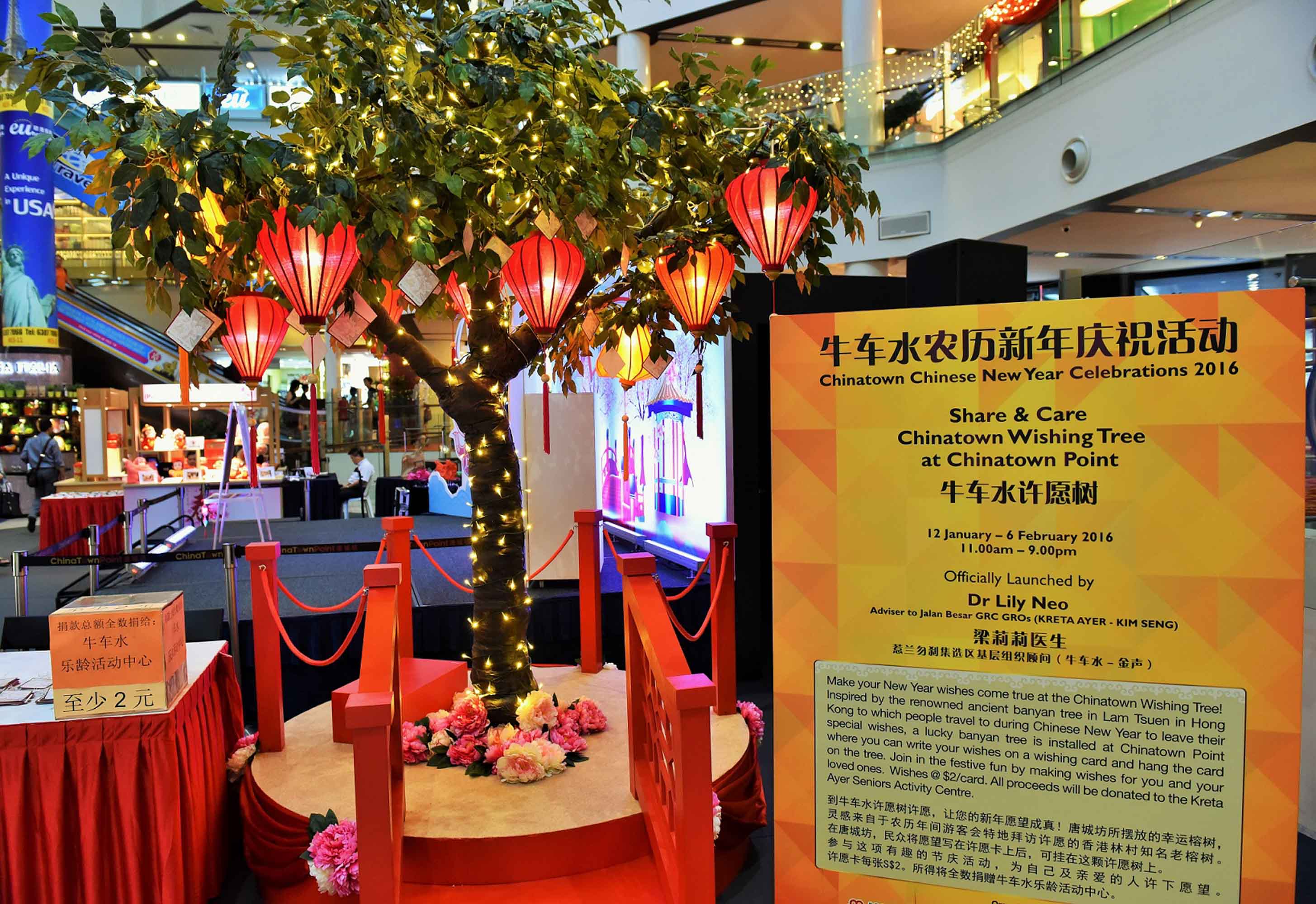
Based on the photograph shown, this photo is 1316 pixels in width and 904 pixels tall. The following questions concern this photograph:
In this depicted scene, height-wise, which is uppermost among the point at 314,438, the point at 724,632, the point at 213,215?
the point at 213,215

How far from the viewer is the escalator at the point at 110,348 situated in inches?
717

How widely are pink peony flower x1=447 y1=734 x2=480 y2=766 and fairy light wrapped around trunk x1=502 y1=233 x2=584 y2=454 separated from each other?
6.21 ft

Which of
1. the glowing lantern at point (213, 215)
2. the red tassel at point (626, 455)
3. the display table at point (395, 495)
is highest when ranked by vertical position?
the glowing lantern at point (213, 215)

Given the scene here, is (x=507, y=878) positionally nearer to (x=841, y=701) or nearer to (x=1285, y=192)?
(x=841, y=701)

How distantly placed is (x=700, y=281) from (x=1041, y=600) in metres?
2.55

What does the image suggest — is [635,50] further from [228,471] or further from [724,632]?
[724,632]

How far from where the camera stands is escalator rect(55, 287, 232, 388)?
18.2m

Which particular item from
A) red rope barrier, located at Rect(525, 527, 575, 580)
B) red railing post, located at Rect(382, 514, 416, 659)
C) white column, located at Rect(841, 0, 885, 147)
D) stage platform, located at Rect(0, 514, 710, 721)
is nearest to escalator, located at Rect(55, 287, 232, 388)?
stage platform, located at Rect(0, 514, 710, 721)

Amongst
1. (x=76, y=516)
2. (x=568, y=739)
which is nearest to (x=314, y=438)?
(x=568, y=739)

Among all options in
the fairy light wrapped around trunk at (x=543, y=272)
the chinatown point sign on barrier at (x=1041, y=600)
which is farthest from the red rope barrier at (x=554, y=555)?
the chinatown point sign on barrier at (x=1041, y=600)

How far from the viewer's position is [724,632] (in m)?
4.40

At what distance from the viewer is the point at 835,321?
5.03ft

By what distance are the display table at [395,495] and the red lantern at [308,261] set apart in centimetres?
1024

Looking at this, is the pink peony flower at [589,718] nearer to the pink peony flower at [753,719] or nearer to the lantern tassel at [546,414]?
the pink peony flower at [753,719]
